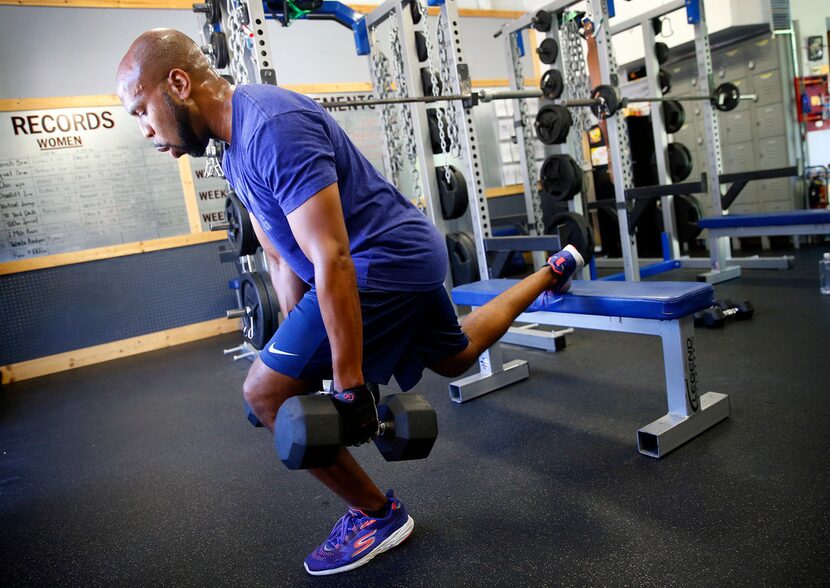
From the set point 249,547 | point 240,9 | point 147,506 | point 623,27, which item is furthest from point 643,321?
point 623,27

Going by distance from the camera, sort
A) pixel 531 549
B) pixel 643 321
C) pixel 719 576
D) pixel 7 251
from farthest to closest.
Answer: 1. pixel 7 251
2. pixel 643 321
3. pixel 531 549
4. pixel 719 576

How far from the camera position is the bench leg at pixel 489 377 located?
8.38 ft

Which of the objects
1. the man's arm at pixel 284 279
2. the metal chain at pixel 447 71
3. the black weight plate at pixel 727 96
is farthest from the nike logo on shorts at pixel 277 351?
the black weight plate at pixel 727 96

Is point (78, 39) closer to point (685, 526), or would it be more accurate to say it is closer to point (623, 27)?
point (623, 27)

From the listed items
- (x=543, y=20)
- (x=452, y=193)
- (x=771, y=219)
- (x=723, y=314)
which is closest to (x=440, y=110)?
(x=452, y=193)

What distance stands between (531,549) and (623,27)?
15.2 ft

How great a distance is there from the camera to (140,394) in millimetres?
3539

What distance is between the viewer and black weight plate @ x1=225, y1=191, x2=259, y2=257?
2971mm

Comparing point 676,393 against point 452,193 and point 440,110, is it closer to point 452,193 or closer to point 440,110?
point 452,193

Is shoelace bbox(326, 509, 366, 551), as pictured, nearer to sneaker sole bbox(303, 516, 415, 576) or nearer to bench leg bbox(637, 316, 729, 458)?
sneaker sole bbox(303, 516, 415, 576)

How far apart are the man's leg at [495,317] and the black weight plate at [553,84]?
2360 mm

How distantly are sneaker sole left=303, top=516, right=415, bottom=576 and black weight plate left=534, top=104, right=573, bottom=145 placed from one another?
9.59ft

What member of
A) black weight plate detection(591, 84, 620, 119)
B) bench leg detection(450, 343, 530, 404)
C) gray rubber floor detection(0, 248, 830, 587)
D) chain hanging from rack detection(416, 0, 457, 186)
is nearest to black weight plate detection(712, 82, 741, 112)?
black weight plate detection(591, 84, 620, 119)

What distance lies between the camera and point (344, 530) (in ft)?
4.87
